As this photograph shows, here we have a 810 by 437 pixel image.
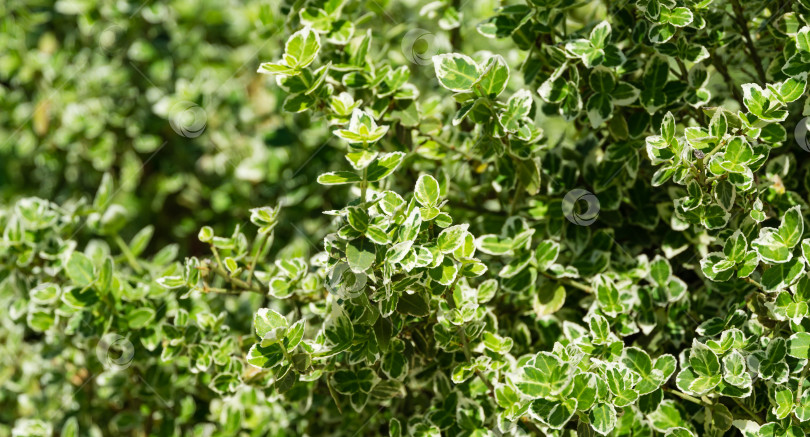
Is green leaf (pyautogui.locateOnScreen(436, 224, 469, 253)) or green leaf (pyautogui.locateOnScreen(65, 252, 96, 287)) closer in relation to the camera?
green leaf (pyautogui.locateOnScreen(436, 224, 469, 253))

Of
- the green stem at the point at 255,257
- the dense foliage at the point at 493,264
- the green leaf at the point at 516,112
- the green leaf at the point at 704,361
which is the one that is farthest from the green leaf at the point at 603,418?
the green stem at the point at 255,257

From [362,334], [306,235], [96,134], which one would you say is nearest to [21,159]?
[96,134]

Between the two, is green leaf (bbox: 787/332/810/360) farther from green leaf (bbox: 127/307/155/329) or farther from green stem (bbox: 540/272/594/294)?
green leaf (bbox: 127/307/155/329)

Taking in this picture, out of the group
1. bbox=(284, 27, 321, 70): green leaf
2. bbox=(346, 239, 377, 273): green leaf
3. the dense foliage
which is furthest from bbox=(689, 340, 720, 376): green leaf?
bbox=(284, 27, 321, 70): green leaf

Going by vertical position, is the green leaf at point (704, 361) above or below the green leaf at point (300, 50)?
below

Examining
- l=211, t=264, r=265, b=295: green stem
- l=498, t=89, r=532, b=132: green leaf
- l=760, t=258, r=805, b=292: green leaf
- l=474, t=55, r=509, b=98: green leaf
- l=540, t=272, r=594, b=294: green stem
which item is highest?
l=474, t=55, r=509, b=98: green leaf

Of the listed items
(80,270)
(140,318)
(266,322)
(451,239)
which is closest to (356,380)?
(266,322)

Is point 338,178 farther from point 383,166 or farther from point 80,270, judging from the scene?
point 80,270

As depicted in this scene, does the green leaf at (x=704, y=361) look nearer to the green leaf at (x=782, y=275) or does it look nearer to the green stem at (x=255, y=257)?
the green leaf at (x=782, y=275)

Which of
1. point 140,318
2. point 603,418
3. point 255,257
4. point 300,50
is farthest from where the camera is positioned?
point 140,318

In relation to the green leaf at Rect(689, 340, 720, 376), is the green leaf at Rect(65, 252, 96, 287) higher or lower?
lower
